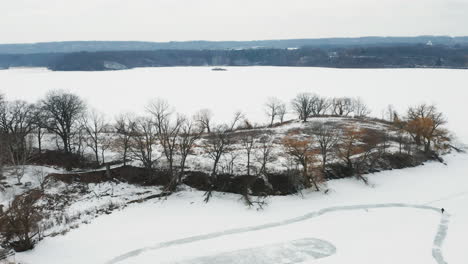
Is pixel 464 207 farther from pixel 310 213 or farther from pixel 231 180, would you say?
pixel 231 180

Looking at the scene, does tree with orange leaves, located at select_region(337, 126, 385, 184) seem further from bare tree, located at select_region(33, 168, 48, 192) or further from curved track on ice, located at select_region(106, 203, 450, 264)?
bare tree, located at select_region(33, 168, 48, 192)

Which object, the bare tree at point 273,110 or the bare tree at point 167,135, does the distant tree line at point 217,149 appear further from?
the bare tree at point 273,110

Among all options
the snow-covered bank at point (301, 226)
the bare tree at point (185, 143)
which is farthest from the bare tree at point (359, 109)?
the bare tree at point (185, 143)

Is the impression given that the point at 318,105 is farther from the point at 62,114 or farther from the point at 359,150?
the point at 62,114

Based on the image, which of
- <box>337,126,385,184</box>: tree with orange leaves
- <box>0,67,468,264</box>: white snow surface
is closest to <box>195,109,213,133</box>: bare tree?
<box>0,67,468,264</box>: white snow surface

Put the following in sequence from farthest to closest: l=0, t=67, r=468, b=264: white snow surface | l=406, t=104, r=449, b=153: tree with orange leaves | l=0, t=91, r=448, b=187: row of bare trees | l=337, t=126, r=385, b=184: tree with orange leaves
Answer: l=406, t=104, r=449, b=153: tree with orange leaves, l=337, t=126, r=385, b=184: tree with orange leaves, l=0, t=91, r=448, b=187: row of bare trees, l=0, t=67, r=468, b=264: white snow surface

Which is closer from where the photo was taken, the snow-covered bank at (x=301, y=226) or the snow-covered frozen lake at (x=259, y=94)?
the snow-covered bank at (x=301, y=226)

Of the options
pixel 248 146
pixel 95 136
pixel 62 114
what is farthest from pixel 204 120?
pixel 62 114

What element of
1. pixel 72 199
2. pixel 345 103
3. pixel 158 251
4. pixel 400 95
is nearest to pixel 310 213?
pixel 158 251
